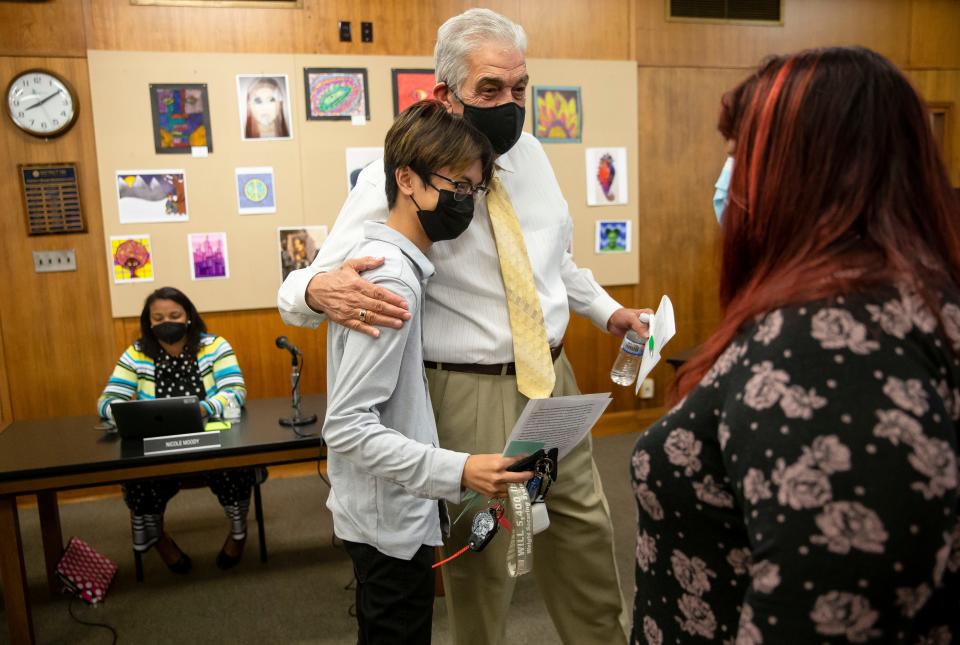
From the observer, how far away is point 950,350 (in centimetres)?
71

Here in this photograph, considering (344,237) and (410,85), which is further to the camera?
(410,85)

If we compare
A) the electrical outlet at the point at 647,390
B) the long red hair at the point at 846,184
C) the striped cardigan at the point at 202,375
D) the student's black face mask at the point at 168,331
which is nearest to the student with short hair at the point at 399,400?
the long red hair at the point at 846,184

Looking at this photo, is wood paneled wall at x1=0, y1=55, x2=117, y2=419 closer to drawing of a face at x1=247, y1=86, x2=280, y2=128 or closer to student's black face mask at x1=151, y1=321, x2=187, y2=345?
drawing of a face at x1=247, y1=86, x2=280, y2=128

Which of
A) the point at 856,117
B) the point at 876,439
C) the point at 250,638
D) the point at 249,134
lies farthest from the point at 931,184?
the point at 249,134

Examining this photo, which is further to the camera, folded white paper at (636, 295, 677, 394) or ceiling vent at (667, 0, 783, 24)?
ceiling vent at (667, 0, 783, 24)

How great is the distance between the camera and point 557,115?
4539 millimetres

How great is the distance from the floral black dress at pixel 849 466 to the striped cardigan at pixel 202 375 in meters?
2.70

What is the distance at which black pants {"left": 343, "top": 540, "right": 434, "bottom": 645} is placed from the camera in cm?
147

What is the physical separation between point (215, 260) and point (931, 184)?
3867 mm

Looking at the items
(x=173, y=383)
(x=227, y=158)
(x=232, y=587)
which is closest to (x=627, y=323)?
(x=232, y=587)

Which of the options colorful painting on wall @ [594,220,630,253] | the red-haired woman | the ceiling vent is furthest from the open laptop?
the ceiling vent

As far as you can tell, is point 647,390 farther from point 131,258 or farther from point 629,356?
point 131,258

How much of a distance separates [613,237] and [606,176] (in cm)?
40

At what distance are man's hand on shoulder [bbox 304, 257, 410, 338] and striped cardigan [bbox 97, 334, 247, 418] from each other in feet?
6.21
